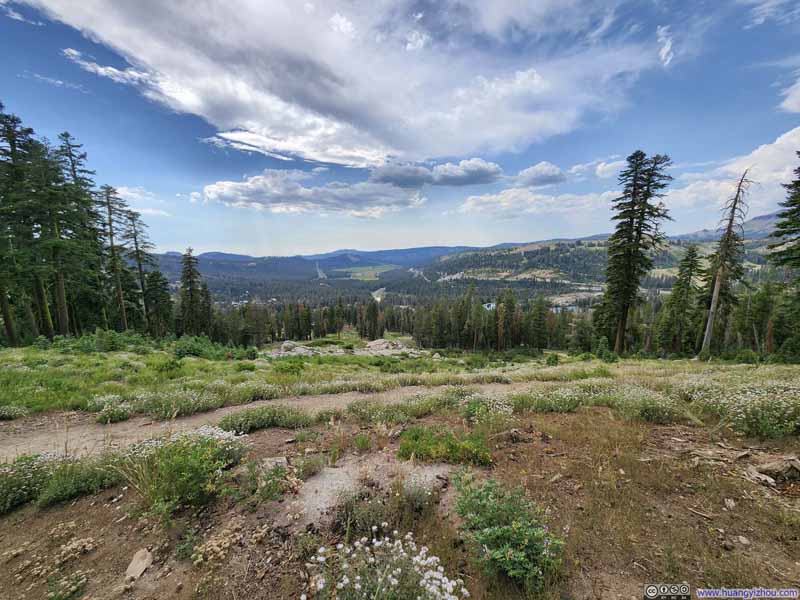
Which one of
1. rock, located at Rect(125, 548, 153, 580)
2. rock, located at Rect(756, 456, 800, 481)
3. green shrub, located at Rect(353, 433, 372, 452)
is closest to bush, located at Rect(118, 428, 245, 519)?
rock, located at Rect(125, 548, 153, 580)

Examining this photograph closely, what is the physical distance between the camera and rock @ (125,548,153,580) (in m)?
3.34

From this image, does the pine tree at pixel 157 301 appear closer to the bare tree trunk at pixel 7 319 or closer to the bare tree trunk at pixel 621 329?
the bare tree trunk at pixel 7 319

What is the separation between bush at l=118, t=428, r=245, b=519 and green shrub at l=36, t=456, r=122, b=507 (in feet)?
0.68

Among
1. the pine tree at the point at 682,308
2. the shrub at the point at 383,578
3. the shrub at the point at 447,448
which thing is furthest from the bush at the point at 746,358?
the shrub at the point at 383,578

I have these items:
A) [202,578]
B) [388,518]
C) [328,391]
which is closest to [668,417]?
[388,518]

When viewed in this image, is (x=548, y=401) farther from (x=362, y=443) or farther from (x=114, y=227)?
(x=114, y=227)

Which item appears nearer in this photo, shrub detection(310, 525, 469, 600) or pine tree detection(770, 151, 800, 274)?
shrub detection(310, 525, 469, 600)

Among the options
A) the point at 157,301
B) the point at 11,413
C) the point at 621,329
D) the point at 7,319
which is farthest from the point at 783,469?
the point at 157,301

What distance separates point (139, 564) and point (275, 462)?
206 centimetres

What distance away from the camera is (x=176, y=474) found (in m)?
4.36

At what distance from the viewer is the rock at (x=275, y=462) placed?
514 centimetres

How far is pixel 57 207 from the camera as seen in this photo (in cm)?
1978

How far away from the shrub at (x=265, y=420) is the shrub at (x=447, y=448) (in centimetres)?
301

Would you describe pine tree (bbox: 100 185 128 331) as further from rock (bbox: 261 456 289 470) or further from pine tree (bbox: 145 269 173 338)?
rock (bbox: 261 456 289 470)
